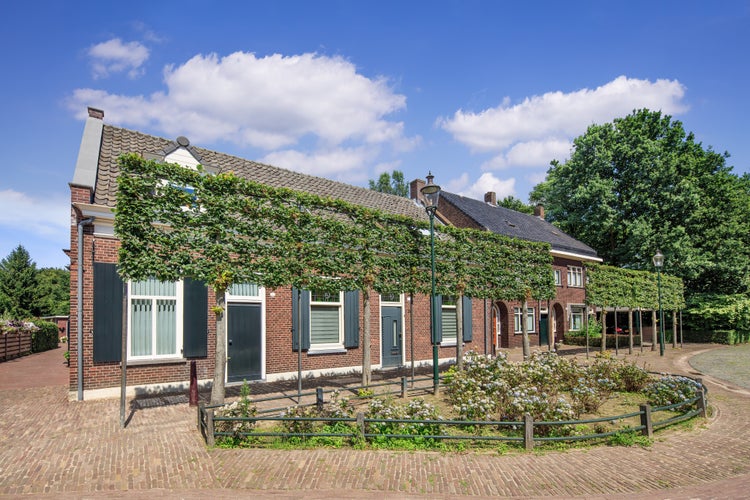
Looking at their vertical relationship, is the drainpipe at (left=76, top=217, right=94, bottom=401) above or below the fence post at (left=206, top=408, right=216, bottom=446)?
above

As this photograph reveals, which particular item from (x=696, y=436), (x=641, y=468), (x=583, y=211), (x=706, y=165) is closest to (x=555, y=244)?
(x=583, y=211)

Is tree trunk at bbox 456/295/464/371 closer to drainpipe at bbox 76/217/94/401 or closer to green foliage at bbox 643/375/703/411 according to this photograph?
green foliage at bbox 643/375/703/411

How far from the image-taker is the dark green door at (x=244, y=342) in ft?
41.5

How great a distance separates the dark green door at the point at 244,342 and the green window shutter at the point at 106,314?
2.81 meters

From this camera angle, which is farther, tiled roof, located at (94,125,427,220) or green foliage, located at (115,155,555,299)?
tiled roof, located at (94,125,427,220)

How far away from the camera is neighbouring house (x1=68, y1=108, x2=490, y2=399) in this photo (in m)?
10.7

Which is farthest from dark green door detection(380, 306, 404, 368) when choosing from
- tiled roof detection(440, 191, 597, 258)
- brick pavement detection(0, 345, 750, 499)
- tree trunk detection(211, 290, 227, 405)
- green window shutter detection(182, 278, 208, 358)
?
tiled roof detection(440, 191, 597, 258)

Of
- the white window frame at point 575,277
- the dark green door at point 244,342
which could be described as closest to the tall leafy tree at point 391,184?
the white window frame at point 575,277

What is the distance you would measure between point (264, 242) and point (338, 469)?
23.4 ft

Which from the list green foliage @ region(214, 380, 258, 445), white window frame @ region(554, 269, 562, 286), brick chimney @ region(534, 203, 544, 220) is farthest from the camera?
brick chimney @ region(534, 203, 544, 220)

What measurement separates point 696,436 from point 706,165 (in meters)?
34.1

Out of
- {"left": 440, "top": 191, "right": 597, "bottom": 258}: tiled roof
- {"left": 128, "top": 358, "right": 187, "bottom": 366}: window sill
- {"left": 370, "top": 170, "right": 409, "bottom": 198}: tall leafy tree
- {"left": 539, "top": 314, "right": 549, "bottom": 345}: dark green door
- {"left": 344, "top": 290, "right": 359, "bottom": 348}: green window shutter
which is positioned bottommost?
{"left": 539, "top": 314, "right": 549, "bottom": 345}: dark green door

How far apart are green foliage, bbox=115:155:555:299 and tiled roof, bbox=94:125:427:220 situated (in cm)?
175

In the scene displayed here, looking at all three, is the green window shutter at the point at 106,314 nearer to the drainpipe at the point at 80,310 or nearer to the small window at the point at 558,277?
the drainpipe at the point at 80,310
